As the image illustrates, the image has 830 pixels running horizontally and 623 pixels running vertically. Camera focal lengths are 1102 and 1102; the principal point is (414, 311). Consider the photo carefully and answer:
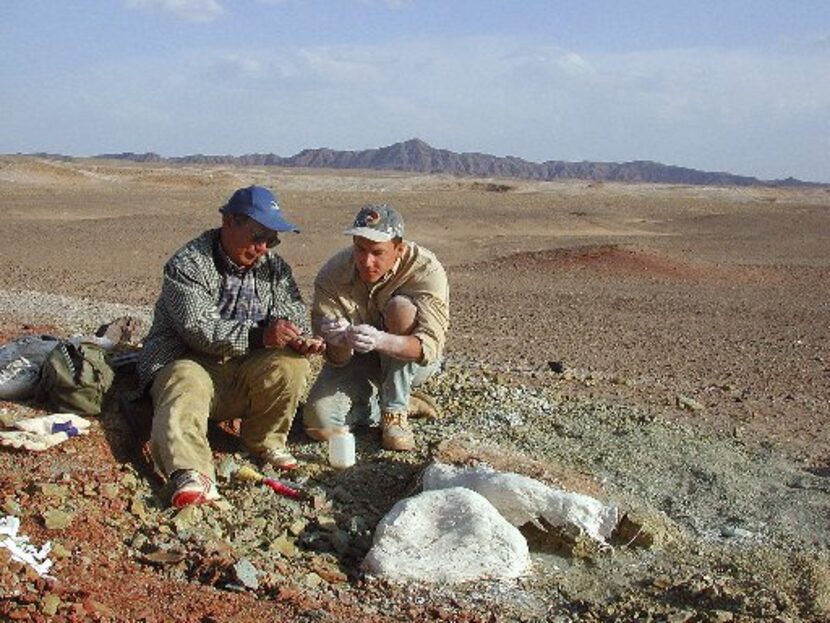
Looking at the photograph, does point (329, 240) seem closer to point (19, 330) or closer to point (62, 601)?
point (19, 330)

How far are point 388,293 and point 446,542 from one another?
1.62m

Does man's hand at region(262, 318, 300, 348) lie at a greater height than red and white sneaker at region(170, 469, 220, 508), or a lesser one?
greater

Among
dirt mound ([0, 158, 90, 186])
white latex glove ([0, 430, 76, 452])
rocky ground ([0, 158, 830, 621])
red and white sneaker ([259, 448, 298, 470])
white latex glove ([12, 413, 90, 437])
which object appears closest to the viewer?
rocky ground ([0, 158, 830, 621])

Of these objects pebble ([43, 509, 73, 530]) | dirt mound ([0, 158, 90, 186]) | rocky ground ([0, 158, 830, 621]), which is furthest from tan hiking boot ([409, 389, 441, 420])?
dirt mound ([0, 158, 90, 186])

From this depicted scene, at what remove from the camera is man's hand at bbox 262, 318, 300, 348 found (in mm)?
4918

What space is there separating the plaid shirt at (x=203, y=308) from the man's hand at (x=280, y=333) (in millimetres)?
108

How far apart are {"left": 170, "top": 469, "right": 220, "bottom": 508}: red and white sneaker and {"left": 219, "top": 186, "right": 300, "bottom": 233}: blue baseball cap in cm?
113

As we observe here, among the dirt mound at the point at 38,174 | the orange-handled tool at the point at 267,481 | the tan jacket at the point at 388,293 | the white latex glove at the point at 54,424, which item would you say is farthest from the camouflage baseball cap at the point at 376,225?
the dirt mound at the point at 38,174

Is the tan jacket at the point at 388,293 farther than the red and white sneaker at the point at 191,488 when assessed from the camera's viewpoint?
Yes

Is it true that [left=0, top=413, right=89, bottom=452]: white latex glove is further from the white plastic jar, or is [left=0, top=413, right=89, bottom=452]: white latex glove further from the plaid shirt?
the white plastic jar

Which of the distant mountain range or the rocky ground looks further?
the distant mountain range

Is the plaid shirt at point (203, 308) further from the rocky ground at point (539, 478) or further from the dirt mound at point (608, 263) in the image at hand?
the dirt mound at point (608, 263)

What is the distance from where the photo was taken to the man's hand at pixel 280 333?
492 centimetres

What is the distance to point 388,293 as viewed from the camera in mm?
5496
